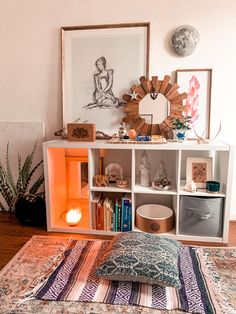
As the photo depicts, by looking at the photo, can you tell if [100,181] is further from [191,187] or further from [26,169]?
[26,169]

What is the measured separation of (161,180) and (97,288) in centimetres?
105

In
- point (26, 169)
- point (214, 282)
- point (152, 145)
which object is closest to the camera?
point (214, 282)

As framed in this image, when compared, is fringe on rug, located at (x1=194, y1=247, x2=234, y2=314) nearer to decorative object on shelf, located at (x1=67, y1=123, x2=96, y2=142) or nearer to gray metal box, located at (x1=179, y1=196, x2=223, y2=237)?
gray metal box, located at (x1=179, y1=196, x2=223, y2=237)

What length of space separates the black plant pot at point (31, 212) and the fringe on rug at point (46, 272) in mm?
591

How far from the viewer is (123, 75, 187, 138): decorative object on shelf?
2166 millimetres

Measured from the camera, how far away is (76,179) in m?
2.47

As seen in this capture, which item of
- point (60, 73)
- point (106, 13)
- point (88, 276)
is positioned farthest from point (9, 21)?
point (88, 276)

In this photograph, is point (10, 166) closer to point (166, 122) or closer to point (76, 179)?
point (76, 179)

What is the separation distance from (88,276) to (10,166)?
1.64 metres

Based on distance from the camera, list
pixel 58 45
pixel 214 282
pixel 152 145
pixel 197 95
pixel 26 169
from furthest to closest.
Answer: pixel 26 169 → pixel 58 45 → pixel 197 95 → pixel 152 145 → pixel 214 282

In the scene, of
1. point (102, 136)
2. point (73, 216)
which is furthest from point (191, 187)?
point (73, 216)

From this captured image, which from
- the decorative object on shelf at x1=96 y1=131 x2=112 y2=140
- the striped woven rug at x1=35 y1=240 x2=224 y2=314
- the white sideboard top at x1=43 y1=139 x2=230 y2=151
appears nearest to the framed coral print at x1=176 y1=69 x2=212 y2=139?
the white sideboard top at x1=43 y1=139 x2=230 y2=151

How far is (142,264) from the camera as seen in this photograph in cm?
122

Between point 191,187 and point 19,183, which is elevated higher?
point 191,187
